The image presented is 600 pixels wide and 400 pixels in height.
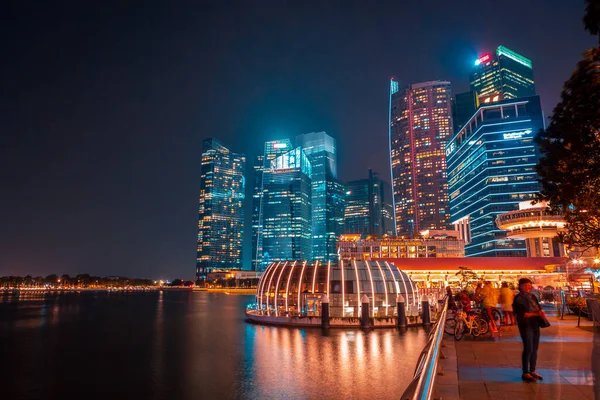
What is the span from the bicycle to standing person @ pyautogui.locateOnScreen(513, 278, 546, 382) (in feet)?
24.3

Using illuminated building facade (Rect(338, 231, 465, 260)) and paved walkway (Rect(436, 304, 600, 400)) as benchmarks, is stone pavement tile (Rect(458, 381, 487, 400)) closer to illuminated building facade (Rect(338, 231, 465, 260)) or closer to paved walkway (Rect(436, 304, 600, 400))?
paved walkway (Rect(436, 304, 600, 400))

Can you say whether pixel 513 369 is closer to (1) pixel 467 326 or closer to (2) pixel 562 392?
(2) pixel 562 392

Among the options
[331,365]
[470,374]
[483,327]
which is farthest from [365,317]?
[470,374]

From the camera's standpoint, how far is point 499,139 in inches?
7421

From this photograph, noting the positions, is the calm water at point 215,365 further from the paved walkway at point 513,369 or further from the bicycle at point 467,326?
the paved walkway at point 513,369

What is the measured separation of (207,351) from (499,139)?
188279 millimetres

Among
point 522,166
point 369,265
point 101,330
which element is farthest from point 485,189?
point 101,330

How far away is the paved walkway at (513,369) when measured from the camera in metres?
8.72

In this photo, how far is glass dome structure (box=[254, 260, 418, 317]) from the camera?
4497 centimetres

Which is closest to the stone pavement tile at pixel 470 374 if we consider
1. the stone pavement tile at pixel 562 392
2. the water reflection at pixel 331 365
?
the stone pavement tile at pixel 562 392

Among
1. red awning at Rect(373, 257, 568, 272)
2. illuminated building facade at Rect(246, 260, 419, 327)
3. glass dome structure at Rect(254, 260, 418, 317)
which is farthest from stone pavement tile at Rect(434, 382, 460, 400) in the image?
red awning at Rect(373, 257, 568, 272)

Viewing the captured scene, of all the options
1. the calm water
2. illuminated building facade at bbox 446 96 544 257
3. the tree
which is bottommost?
the calm water

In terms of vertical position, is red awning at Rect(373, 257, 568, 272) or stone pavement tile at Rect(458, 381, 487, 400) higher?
Answer: red awning at Rect(373, 257, 568, 272)

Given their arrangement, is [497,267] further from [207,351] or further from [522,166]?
[522,166]
